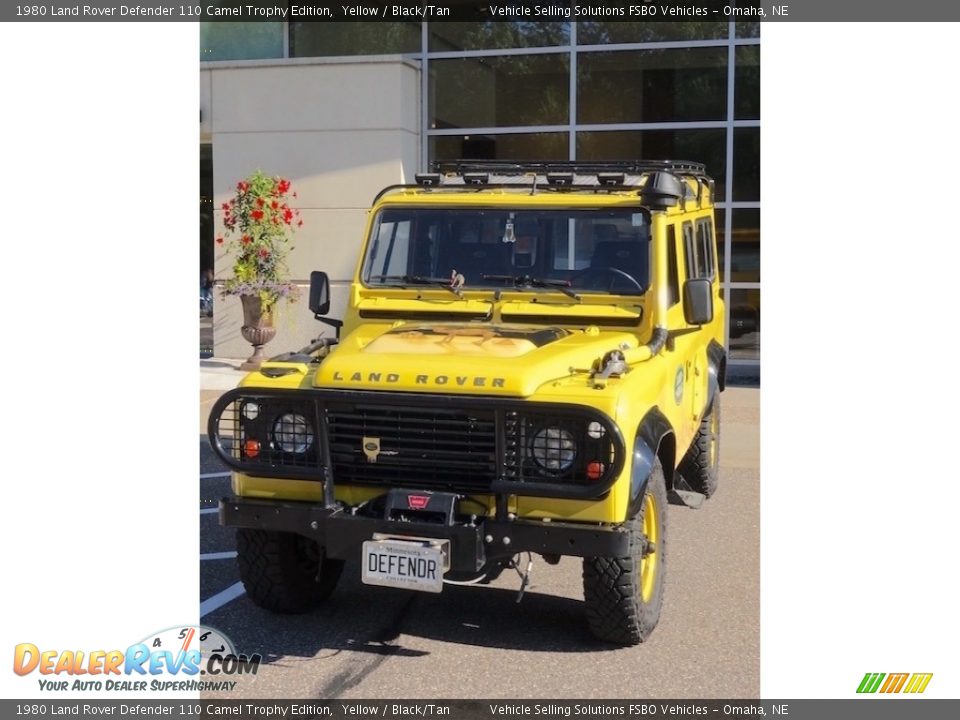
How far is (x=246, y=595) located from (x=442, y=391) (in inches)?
67.9

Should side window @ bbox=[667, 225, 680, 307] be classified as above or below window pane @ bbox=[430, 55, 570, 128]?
below

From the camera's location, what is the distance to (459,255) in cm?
623

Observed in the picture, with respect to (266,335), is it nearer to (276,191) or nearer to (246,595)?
(276,191)

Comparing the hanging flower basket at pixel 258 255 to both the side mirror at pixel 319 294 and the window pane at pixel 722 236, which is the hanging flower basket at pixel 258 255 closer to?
the window pane at pixel 722 236

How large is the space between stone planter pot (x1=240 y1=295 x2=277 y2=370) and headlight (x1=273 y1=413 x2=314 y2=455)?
358 inches

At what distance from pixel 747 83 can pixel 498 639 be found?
1098 centimetres

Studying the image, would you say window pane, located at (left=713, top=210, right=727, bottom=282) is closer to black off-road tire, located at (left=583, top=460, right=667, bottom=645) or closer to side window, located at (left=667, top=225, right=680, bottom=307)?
side window, located at (left=667, top=225, right=680, bottom=307)

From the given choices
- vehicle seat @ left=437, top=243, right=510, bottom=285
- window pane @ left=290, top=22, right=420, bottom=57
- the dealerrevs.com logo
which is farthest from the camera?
window pane @ left=290, top=22, right=420, bottom=57

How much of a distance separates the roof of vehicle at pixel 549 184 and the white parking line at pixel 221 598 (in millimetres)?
2207

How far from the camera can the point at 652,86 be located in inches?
588

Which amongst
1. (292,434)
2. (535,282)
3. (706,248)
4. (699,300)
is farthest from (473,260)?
(706,248)

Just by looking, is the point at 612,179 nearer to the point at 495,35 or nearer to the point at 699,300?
the point at 699,300

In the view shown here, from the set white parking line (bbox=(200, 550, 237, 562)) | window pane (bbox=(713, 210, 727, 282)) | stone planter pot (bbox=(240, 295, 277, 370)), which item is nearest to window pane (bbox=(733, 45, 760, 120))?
window pane (bbox=(713, 210, 727, 282))

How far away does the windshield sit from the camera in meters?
6.07
